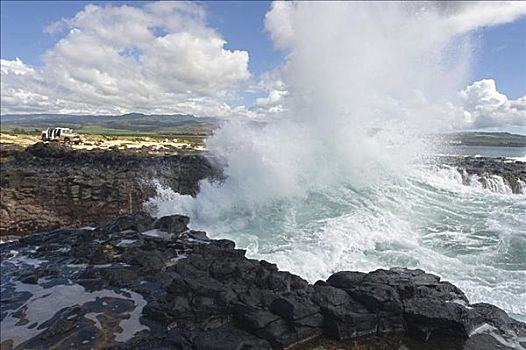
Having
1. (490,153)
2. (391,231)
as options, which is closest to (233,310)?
(391,231)

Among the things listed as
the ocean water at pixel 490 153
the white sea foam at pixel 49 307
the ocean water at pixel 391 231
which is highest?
the ocean water at pixel 490 153

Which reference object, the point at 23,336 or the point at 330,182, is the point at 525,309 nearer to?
the point at 23,336

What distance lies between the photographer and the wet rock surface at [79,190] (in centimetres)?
1877

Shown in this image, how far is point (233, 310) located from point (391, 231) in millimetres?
9452

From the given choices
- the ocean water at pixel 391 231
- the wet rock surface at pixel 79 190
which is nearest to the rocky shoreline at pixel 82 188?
the wet rock surface at pixel 79 190

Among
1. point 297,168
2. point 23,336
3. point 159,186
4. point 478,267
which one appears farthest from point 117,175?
point 478,267

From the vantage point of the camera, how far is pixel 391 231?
51.1 feet

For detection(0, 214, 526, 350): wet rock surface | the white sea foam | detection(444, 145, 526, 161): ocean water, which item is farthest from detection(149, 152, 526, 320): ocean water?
detection(444, 145, 526, 161): ocean water

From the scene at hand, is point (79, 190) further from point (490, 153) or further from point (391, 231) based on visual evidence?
point (490, 153)

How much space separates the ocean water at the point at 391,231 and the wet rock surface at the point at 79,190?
5.11 feet

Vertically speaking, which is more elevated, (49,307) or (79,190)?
(79,190)

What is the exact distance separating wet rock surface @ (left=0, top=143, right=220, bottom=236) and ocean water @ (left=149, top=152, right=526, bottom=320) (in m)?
1.56

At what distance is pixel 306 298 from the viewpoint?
829cm

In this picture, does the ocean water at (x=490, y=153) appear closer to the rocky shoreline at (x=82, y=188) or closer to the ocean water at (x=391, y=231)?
the ocean water at (x=391, y=231)
